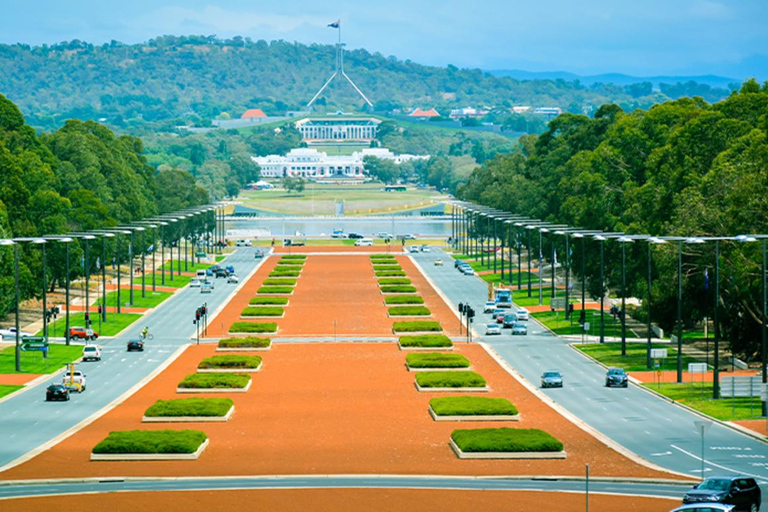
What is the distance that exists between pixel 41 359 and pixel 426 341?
93.0 ft

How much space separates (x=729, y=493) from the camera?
5397cm

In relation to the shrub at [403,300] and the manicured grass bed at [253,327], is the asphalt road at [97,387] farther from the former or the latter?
the shrub at [403,300]

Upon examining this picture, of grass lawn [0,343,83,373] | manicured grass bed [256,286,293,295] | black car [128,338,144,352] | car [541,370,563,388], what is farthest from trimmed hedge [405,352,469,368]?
manicured grass bed [256,286,293,295]

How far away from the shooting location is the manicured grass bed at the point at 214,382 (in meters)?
91.1

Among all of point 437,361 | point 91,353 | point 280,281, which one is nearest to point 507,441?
point 437,361

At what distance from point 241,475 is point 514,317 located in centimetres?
6814

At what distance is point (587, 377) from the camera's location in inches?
3853

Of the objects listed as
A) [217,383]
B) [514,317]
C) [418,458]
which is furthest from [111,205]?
[418,458]

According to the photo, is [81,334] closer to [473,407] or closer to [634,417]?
[473,407]

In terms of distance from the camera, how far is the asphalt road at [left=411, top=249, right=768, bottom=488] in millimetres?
67188

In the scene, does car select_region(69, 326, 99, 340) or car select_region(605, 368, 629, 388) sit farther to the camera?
car select_region(69, 326, 99, 340)

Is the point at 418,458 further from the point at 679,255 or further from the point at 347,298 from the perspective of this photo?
the point at 347,298

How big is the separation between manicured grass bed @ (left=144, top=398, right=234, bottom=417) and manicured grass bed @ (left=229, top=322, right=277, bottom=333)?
3783cm

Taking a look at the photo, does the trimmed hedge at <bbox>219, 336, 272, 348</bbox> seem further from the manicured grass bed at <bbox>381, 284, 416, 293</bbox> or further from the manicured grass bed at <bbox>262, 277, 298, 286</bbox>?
the manicured grass bed at <bbox>262, 277, 298, 286</bbox>
